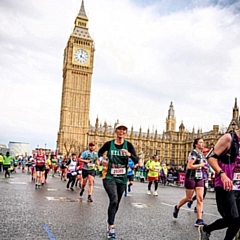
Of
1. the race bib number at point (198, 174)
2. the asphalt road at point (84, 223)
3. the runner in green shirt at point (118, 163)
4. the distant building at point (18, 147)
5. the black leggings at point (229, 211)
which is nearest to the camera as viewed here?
the black leggings at point (229, 211)

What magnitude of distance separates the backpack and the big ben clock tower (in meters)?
91.8

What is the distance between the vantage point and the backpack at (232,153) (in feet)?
15.4

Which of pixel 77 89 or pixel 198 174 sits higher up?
pixel 77 89

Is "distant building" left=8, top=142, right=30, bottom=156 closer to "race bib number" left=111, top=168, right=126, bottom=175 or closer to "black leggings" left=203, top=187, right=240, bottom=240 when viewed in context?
"race bib number" left=111, top=168, right=126, bottom=175

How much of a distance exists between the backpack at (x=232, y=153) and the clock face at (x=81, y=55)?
9674 cm

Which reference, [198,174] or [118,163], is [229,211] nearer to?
[118,163]

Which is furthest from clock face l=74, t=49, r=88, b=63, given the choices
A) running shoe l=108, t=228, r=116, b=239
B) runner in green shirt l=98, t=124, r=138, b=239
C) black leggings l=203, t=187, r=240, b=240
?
black leggings l=203, t=187, r=240, b=240

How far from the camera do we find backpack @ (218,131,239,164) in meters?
4.69

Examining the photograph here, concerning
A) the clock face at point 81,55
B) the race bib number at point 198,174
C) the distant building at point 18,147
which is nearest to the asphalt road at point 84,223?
the race bib number at point 198,174

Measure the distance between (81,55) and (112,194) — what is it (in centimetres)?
9596

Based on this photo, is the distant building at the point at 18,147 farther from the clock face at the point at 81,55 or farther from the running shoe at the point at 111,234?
the running shoe at the point at 111,234

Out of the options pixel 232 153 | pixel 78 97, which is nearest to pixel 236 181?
pixel 232 153

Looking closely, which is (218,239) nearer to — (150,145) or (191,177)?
(191,177)

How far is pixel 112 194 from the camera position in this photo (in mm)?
6168
